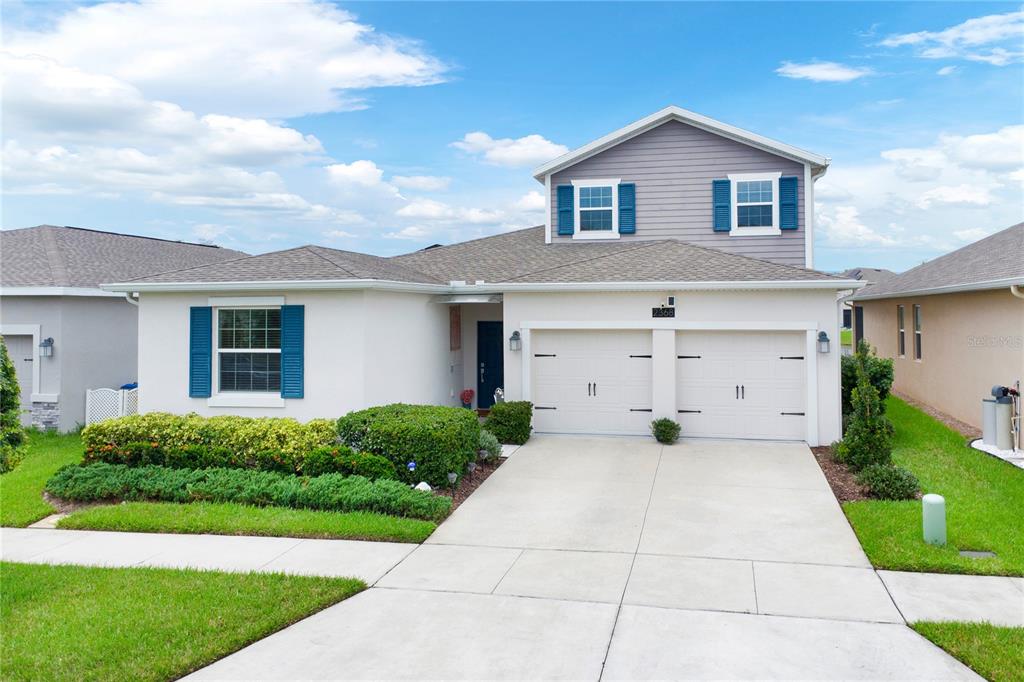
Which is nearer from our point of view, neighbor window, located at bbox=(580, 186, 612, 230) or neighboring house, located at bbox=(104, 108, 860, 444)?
neighboring house, located at bbox=(104, 108, 860, 444)

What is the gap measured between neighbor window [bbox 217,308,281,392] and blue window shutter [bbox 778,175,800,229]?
1143 centimetres

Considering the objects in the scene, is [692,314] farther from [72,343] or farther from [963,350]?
[72,343]

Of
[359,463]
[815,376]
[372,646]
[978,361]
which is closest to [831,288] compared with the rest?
[815,376]

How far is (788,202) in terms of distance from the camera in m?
16.9

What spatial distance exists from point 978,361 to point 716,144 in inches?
291

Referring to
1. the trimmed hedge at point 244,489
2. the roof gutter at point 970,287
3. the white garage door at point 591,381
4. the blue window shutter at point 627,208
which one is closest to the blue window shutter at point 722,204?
the blue window shutter at point 627,208

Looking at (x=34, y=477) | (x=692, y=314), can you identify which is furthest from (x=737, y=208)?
(x=34, y=477)

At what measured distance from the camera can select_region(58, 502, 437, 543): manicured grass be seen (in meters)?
8.52

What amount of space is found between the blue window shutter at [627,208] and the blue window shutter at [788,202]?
3356 mm

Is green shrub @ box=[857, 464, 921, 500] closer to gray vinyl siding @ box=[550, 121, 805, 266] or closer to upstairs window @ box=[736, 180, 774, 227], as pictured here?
gray vinyl siding @ box=[550, 121, 805, 266]

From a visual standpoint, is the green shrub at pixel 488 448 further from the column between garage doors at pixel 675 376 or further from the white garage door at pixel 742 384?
the white garage door at pixel 742 384

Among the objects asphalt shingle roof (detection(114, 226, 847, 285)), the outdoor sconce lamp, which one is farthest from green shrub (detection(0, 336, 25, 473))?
the outdoor sconce lamp

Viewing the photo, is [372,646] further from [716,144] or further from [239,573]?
[716,144]

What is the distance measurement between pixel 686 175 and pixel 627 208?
1.59 m
